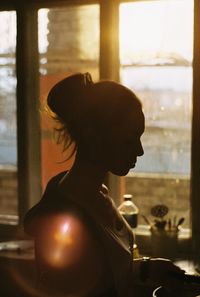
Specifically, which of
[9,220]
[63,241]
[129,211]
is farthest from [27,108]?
[63,241]

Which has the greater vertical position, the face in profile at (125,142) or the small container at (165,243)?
the face in profile at (125,142)

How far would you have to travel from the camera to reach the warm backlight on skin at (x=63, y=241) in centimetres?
94

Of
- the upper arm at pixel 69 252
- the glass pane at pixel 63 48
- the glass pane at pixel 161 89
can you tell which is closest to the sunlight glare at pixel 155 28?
the glass pane at pixel 161 89

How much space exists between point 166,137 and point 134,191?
0.87 feet

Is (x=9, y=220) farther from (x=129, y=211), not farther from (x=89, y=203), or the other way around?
(x=89, y=203)

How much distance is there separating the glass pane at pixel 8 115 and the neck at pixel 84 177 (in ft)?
3.61

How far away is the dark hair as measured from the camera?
1.02 m

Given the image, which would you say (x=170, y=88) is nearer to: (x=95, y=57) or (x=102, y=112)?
(x=95, y=57)

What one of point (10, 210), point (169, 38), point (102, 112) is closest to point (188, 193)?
point (169, 38)

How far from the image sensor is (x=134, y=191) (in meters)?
1.95

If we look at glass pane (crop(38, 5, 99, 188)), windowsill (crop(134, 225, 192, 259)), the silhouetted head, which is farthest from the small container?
the silhouetted head

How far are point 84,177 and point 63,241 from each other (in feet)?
0.54

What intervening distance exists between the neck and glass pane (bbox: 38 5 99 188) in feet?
2.92

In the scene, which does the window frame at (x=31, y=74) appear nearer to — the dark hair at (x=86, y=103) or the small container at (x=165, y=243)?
the small container at (x=165, y=243)
